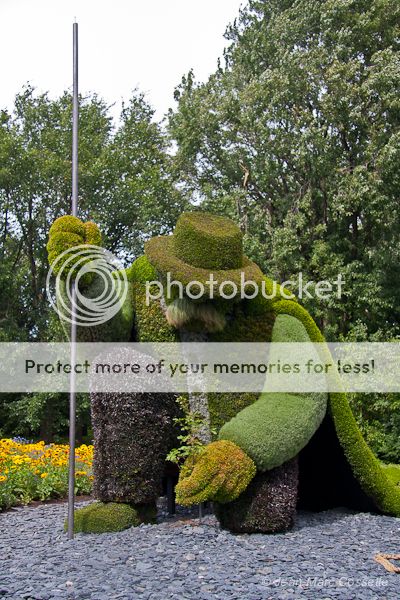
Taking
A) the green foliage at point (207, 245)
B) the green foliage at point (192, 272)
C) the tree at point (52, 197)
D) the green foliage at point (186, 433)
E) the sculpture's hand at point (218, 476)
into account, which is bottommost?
the sculpture's hand at point (218, 476)

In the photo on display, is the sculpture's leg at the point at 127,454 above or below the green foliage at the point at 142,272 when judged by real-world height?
below

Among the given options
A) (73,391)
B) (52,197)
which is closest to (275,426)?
(73,391)

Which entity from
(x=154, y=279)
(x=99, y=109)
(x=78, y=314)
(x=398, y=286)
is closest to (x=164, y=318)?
(x=154, y=279)

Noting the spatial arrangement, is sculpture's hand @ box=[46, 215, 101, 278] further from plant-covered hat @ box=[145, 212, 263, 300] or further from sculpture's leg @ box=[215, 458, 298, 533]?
sculpture's leg @ box=[215, 458, 298, 533]

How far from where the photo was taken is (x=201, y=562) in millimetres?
4090

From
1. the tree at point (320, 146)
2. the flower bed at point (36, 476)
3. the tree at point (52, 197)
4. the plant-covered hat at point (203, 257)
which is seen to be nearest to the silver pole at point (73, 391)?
the plant-covered hat at point (203, 257)

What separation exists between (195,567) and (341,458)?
2.00m

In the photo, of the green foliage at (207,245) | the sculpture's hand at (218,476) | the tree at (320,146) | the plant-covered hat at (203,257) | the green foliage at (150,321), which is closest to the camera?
the sculpture's hand at (218,476)

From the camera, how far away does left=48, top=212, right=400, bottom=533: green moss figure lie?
4711 millimetres

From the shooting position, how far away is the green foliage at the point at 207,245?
16.7ft

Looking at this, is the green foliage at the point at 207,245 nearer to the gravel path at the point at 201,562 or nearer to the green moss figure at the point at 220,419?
the green moss figure at the point at 220,419

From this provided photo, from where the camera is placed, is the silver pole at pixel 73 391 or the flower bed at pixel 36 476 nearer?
the silver pole at pixel 73 391

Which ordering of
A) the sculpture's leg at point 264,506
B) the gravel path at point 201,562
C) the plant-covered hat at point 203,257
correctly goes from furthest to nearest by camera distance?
the plant-covered hat at point 203,257, the sculpture's leg at point 264,506, the gravel path at point 201,562

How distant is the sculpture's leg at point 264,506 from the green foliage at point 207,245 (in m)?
1.68
